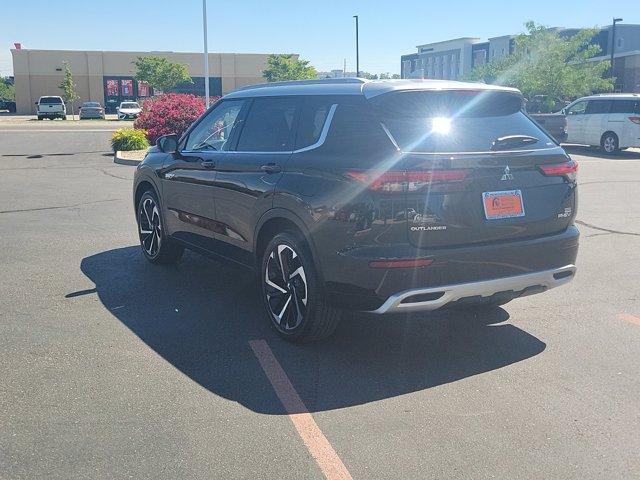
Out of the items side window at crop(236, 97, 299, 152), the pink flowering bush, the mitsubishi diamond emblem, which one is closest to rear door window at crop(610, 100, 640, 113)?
the pink flowering bush

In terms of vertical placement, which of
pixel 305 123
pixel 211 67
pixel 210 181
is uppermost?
pixel 211 67

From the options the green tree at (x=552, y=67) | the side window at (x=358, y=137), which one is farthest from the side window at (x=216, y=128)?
the green tree at (x=552, y=67)

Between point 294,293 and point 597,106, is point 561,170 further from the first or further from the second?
point 597,106

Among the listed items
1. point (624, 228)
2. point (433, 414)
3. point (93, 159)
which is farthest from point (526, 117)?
point (93, 159)

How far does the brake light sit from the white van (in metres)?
18.7

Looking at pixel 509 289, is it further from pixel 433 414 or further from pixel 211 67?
pixel 211 67

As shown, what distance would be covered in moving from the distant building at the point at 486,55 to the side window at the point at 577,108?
29.4 m

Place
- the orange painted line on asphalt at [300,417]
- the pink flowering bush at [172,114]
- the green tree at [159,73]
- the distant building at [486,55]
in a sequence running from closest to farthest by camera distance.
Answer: the orange painted line on asphalt at [300,417], the pink flowering bush at [172,114], the distant building at [486,55], the green tree at [159,73]

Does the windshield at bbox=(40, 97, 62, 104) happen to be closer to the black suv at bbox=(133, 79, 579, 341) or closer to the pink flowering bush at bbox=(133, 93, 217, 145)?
the pink flowering bush at bbox=(133, 93, 217, 145)

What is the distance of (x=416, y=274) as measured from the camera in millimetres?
4078

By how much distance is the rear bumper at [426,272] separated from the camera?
407 centimetres

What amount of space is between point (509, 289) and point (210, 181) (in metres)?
2.69

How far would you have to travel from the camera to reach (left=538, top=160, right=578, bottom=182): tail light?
4531 millimetres

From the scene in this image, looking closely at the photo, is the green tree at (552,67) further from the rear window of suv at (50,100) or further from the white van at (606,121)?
the rear window of suv at (50,100)
